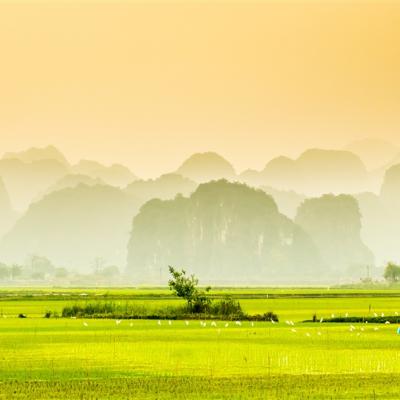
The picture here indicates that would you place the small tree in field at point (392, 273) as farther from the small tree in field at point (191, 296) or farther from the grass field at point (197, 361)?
the grass field at point (197, 361)

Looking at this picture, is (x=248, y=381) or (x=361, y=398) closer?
(x=361, y=398)

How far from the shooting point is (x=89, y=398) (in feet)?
74.4

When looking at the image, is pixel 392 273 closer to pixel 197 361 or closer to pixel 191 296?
pixel 191 296

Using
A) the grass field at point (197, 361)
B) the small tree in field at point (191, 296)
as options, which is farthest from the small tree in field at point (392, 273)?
the grass field at point (197, 361)

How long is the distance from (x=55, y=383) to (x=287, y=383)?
6.23m

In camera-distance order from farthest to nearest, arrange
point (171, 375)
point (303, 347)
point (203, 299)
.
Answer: point (203, 299) < point (303, 347) < point (171, 375)

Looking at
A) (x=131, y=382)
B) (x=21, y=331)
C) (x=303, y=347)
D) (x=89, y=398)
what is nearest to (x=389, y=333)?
(x=303, y=347)

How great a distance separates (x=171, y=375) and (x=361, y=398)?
6373 millimetres

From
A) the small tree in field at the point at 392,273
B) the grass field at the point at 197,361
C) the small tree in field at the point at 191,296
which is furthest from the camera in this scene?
the small tree in field at the point at 392,273

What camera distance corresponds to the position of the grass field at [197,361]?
78.9 ft

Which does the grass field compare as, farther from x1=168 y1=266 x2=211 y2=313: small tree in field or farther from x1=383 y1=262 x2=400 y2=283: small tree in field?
x1=383 y1=262 x2=400 y2=283: small tree in field

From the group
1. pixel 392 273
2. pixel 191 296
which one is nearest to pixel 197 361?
pixel 191 296

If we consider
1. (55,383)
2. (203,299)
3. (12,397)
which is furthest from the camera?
(203,299)

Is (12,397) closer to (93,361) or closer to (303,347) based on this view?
(93,361)
